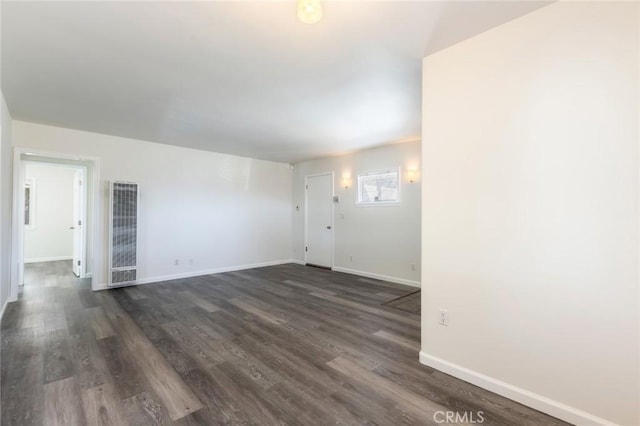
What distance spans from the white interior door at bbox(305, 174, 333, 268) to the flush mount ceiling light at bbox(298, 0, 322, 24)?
14.7ft

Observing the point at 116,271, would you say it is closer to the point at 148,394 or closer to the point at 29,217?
the point at 148,394

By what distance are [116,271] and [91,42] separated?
362cm

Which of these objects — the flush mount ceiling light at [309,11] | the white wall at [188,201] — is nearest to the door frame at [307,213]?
the white wall at [188,201]

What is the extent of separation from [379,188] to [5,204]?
5.31 m

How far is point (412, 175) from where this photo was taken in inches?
187

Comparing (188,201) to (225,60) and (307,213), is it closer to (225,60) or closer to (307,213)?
(307,213)

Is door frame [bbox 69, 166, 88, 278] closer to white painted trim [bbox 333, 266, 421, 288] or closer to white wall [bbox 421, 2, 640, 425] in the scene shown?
white painted trim [bbox 333, 266, 421, 288]

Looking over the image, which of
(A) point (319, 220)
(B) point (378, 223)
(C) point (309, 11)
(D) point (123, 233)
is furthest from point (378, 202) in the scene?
(D) point (123, 233)

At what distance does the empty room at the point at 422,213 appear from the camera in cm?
155

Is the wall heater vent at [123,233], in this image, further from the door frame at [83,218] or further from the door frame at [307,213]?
the door frame at [307,213]

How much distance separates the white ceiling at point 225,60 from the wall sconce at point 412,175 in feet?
3.34

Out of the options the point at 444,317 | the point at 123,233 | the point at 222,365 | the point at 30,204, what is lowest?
the point at 222,365

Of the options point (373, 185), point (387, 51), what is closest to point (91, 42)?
point (387, 51)

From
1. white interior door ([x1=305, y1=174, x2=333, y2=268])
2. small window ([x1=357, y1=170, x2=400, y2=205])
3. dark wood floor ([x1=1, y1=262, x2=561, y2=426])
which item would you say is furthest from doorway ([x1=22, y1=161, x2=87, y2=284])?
small window ([x1=357, y1=170, x2=400, y2=205])
